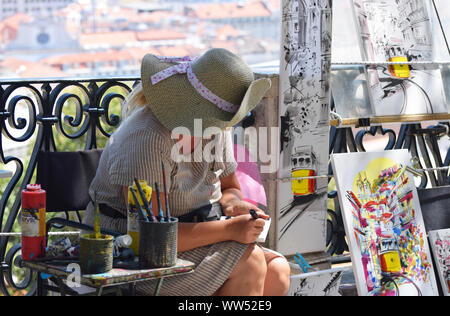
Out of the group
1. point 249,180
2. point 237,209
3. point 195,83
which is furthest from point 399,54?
point 195,83

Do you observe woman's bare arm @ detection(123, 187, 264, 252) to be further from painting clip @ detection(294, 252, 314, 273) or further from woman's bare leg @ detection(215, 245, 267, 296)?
painting clip @ detection(294, 252, 314, 273)

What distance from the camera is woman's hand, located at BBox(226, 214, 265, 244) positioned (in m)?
2.22

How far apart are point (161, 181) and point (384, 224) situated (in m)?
1.14

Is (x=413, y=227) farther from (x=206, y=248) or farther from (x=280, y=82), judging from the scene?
(x=206, y=248)

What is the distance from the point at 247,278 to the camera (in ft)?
7.16

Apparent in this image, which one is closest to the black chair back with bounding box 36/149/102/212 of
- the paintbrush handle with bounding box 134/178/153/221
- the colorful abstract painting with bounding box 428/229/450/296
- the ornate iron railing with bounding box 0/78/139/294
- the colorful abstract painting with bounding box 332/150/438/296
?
the ornate iron railing with bounding box 0/78/139/294

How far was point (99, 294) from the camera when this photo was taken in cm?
192

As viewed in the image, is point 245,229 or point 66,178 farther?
point 66,178

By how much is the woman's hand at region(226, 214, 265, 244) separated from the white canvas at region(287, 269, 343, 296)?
0.44m

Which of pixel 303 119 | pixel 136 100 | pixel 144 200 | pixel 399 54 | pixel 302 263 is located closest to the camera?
pixel 144 200

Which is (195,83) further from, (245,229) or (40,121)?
(40,121)

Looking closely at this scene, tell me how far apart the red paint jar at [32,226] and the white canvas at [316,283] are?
1020 millimetres

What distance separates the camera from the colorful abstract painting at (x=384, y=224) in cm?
276
